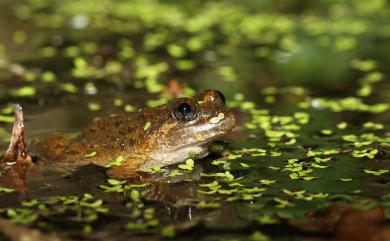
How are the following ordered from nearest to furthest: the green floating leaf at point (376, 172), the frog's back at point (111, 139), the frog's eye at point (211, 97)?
the green floating leaf at point (376, 172) → the frog's eye at point (211, 97) → the frog's back at point (111, 139)

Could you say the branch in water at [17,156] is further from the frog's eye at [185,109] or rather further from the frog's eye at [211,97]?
the frog's eye at [211,97]

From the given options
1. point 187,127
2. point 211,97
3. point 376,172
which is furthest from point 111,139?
point 376,172

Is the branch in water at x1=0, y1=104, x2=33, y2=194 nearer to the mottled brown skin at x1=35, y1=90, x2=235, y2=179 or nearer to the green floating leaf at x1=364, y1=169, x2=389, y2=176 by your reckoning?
the mottled brown skin at x1=35, y1=90, x2=235, y2=179

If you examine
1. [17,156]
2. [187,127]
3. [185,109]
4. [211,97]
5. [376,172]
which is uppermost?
[211,97]

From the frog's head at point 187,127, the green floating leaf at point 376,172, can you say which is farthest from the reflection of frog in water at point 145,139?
the green floating leaf at point 376,172

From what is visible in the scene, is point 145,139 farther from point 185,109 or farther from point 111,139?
point 185,109

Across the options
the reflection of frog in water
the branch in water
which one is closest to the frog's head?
the reflection of frog in water

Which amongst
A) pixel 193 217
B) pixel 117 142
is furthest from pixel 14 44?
pixel 193 217

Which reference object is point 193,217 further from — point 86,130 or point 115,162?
point 86,130
